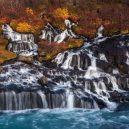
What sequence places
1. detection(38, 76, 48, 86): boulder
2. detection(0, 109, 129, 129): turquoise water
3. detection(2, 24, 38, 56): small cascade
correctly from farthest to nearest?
detection(2, 24, 38, 56): small cascade < detection(38, 76, 48, 86): boulder < detection(0, 109, 129, 129): turquoise water

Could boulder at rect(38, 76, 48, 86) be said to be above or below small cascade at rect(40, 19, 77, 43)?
below

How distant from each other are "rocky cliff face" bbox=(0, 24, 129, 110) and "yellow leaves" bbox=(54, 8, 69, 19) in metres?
7.96

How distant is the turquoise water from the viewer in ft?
92.0

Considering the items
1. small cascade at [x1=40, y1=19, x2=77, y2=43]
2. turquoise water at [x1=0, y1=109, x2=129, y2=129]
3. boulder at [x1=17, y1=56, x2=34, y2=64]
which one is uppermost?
small cascade at [x1=40, y1=19, x2=77, y2=43]

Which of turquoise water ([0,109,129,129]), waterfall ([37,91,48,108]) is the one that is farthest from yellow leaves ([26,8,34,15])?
turquoise water ([0,109,129,129])

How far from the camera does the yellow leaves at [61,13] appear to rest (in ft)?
156

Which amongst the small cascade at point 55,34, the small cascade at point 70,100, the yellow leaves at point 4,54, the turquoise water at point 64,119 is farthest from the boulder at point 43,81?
the small cascade at point 55,34

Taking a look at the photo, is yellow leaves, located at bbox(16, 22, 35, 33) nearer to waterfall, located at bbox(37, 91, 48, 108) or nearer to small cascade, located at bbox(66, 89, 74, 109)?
waterfall, located at bbox(37, 91, 48, 108)

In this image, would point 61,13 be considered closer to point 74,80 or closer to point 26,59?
point 26,59

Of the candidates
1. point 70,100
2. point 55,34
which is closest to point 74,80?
point 70,100

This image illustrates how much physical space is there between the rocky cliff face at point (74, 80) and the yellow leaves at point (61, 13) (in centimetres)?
796

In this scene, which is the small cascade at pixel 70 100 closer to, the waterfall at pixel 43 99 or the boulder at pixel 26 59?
the waterfall at pixel 43 99

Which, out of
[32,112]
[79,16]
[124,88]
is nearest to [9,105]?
[32,112]

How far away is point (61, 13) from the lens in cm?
4816
